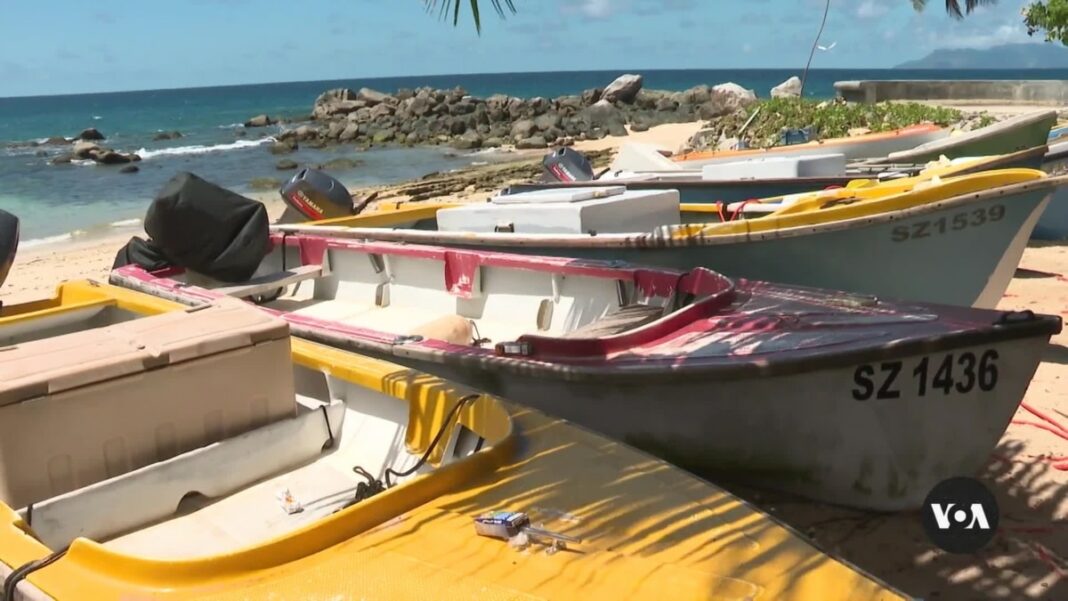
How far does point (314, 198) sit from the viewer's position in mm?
9414

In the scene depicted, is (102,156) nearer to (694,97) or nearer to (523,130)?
(523,130)

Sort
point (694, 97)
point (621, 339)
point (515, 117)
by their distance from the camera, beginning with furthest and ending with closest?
point (694, 97) < point (515, 117) < point (621, 339)

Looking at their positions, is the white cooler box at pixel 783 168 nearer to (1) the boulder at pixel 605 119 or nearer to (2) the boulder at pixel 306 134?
(1) the boulder at pixel 605 119

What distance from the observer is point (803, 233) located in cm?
643

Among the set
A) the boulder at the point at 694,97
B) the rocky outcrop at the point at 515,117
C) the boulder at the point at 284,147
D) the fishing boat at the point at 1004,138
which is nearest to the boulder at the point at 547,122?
the rocky outcrop at the point at 515,117

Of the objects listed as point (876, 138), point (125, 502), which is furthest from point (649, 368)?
point (876, 138)

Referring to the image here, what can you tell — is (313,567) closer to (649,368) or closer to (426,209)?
(649,368)

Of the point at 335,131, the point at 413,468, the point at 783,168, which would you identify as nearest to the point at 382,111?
the point at 335,131

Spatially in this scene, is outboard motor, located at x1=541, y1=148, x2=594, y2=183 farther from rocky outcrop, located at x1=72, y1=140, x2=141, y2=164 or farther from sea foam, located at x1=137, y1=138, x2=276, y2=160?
sea foam, located at x1=137, y1=138, x2=276, y2=160

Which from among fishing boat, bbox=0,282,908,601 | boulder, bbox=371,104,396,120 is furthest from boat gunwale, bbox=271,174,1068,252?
boulder, bbox=371,104,396,120

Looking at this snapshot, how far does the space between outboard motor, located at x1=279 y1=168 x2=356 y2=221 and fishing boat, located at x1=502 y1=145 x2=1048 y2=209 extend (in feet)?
6.18

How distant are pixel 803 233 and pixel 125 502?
15.5ft

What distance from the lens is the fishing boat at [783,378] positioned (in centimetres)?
410

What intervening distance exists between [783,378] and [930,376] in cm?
66
